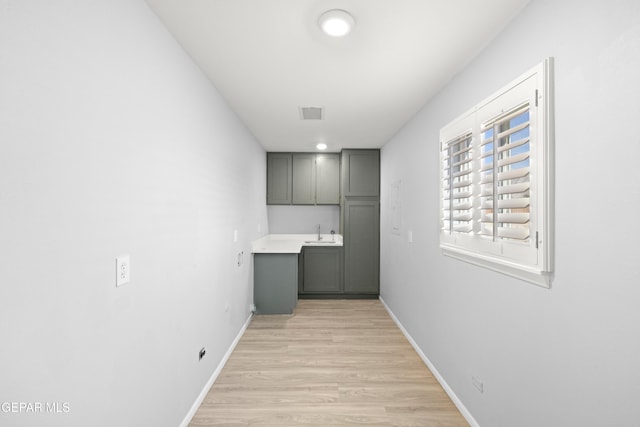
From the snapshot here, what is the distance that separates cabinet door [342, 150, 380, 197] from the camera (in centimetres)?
478

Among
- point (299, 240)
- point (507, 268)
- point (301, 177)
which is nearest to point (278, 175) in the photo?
point (301, 177)

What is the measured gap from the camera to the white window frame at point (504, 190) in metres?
1.31

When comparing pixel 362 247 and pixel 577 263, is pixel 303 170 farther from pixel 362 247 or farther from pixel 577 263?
pixel 577 263

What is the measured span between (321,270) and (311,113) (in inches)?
104

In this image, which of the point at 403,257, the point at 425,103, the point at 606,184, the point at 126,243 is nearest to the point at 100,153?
the point at 126,243

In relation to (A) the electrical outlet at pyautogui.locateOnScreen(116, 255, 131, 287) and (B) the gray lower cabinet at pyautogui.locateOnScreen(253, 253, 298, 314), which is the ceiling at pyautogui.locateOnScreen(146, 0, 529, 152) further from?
(B) the gray lower cabinet at pyautogui.locateOnScreen(253, 253, 298, 314)

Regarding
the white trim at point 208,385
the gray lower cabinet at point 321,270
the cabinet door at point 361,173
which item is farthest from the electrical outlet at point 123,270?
the cabinet door at point 361,173

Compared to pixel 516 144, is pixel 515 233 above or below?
below

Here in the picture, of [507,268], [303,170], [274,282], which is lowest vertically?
[274,282]

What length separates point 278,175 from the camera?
504cm

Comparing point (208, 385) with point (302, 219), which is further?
point (302, 219)

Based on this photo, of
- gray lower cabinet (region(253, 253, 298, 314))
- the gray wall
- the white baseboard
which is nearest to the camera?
the white baseboard

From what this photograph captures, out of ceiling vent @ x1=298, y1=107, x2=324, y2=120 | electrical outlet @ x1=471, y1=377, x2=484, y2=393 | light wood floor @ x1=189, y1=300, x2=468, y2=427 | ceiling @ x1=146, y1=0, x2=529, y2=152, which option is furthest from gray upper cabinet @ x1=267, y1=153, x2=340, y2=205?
electrical outlet @ x1=471, y1=377, x2=484, y2=393

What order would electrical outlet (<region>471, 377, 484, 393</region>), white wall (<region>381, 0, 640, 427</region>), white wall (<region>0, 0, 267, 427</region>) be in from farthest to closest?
electrical outlet (<region>471, 377, 484, 393</region>) → white wall (<region>381, 0, 640, 427</region>) → white wall (<region>0, 0, 267, 427</region>)
